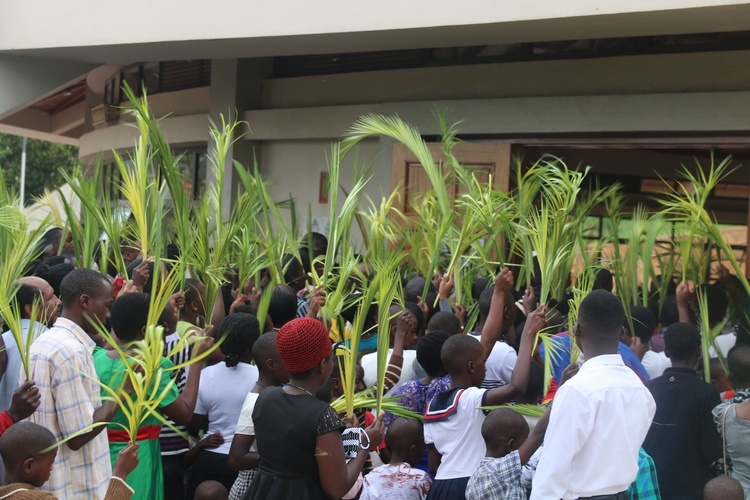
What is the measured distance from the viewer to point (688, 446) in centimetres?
438

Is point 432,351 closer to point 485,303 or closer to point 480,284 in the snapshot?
point 485,303

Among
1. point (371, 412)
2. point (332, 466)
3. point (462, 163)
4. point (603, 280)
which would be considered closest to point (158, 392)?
point (371, 412)

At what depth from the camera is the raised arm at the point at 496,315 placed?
4746 millimetres

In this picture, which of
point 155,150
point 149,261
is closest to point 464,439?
point 149,261

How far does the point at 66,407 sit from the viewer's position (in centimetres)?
373

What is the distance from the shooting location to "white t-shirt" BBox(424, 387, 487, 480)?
Answer: 409cm

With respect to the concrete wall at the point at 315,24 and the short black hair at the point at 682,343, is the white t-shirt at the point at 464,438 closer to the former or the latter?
the short black hair at the point at 682,343

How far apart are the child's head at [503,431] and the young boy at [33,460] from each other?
135 cm

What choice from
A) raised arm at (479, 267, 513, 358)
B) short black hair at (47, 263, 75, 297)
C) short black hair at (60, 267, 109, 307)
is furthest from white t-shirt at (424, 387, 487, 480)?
short black hair at (47, 263, 75, 297)

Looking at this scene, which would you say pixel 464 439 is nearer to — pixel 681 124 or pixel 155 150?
pixel 155 150

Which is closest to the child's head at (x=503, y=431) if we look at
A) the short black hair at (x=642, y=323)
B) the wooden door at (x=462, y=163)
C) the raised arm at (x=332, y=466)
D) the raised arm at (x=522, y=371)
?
the raised arm at (x=522, y=371)

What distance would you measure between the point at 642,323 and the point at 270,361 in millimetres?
2331

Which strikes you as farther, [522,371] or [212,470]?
[212,470]

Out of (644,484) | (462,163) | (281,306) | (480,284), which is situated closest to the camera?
(644,484)
